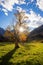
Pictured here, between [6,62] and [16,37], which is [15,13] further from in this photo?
[6,62]

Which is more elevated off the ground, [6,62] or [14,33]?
[14,33]

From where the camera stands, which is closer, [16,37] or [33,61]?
[33,61]

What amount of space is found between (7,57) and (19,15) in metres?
22.2

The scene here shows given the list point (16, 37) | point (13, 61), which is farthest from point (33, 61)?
point (16, 37)

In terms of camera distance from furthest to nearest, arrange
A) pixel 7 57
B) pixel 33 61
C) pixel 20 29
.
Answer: pixel 20 29 → pixel 7 57 → pixel 33 61

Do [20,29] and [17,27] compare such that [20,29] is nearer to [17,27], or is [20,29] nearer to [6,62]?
[17,27]

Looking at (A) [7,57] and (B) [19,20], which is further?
(B) [19,20]

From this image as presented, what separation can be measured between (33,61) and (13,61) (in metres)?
5.58

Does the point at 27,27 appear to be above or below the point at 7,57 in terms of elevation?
above

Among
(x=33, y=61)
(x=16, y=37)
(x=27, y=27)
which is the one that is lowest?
(x=33, y=61)

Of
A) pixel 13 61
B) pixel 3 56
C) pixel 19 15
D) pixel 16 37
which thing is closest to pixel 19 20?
pixel 19 15

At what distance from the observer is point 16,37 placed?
63.9 meters

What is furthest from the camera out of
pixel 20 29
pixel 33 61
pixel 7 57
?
pixel 20 29

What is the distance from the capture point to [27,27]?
65312 mm
